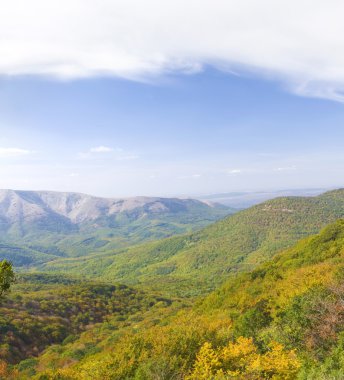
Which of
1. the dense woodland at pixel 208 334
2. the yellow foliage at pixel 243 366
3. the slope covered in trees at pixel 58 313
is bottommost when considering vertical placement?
the slope covered in trees at pixel 58 313

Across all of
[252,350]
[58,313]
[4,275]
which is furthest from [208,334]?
[58,313]

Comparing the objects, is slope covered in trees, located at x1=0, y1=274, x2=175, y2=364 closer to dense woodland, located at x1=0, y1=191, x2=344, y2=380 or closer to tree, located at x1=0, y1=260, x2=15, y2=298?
dense woodland, located at x1=0, y1=191, x2=344, y2=380

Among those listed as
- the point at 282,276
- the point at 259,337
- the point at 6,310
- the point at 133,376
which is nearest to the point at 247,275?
the point at 282,276

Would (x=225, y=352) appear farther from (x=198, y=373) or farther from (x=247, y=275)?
(x=247, y=275)

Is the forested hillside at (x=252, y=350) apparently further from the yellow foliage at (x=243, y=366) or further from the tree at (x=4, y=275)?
the tree at (x=4, y=275)

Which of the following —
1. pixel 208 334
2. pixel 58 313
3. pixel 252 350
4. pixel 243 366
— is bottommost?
pixel 58 313

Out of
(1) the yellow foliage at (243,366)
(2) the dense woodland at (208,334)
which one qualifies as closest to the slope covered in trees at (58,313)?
(2) the dense woodland at (208,334)

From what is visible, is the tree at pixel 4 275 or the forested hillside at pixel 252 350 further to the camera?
the tree at pixel 4 275

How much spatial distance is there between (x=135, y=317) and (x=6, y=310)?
49.1m

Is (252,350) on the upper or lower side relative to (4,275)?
lower

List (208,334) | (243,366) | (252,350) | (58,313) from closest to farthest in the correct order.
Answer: (243,366)
(252,350)
(208,334)
(58,313)

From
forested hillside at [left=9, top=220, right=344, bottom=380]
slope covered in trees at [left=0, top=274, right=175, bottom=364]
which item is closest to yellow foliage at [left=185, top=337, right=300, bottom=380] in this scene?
forested hillside at [left=9, top=220, right=344, bottom=380]

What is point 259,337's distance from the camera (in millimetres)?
46031

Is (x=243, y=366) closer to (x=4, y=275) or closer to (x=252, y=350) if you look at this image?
(x=252, y=350)
